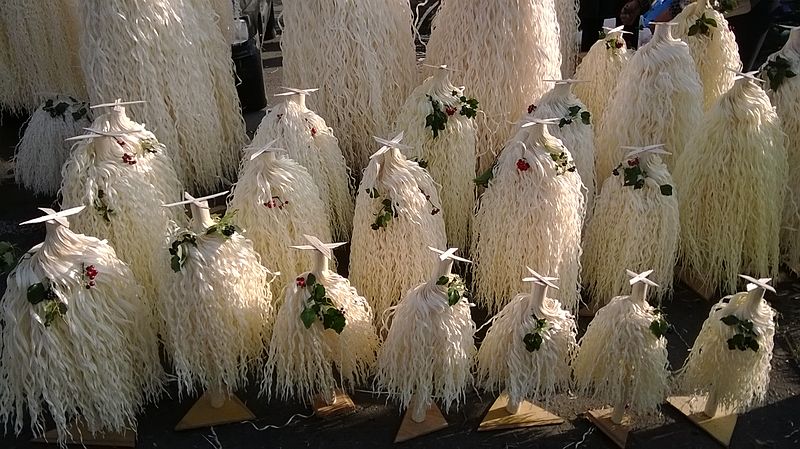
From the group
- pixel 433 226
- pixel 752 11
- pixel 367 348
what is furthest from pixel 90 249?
pixel 752 11

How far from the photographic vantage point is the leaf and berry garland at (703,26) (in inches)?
111

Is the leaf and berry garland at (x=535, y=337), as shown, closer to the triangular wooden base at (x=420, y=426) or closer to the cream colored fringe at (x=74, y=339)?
the triangular wooden base at (x=420, y=426)

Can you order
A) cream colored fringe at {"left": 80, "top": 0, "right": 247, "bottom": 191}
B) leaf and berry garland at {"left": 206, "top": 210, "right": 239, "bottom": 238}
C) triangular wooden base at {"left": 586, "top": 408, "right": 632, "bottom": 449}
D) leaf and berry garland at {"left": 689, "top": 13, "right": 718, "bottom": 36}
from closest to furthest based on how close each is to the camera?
1. leaf and berry garland at {"left": 206, "top": 210, "right": 239, "bottom": 238}
2. triangular wooden base at {"left": 586, "top": 408, "right": 632, "bottom": 449}
3. cream colored fringe at {"left": 80, "top": 0, "right": 247, "bottom": 191}
4. leaf and berry garland at {"left": 689, "top": 13, "right": 718, "bottom": 36}

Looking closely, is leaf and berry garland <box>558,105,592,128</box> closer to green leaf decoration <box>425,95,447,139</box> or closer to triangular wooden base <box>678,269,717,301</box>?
green leaf decoration <box>425,95,447,139</box>

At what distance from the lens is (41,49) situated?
390 centimetres

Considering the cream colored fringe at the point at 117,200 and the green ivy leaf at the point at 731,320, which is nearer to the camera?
the green ivy leaf at the point at 731,320

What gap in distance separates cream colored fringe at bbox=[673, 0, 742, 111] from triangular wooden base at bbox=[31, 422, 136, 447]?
8.67 ft

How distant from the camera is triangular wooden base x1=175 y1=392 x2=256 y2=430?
217 centimetres

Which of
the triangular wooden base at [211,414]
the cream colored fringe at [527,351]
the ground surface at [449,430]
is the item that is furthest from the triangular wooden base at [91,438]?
the cream colored fringe at [527,351]

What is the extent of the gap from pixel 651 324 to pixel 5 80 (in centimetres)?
398

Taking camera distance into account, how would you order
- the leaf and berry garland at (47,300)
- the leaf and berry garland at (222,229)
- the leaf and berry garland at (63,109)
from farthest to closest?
the leaf and berry garland at (63,109) → the leaf and berry garland at (222,229) → the leaf and berry garland at (47,300)

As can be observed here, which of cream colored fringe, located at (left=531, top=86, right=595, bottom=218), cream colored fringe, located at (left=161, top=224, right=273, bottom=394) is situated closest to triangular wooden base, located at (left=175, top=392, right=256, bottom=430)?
cream colored fringe, located at (left=161, top=224, right=273, bottom=394)

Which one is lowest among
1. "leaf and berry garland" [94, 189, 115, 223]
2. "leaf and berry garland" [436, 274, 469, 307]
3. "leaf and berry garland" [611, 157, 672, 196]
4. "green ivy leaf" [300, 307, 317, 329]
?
"green ivy leaf" [300, 307, 317, 329]

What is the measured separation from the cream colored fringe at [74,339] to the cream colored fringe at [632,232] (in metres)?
1.57
